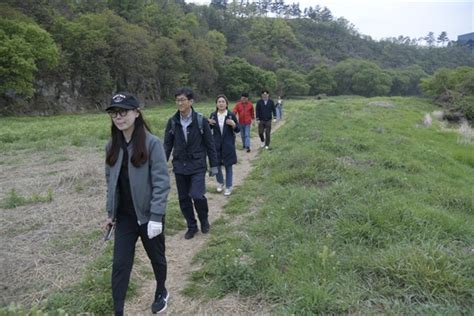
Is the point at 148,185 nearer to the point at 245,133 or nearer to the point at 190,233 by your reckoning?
the point at 190,233

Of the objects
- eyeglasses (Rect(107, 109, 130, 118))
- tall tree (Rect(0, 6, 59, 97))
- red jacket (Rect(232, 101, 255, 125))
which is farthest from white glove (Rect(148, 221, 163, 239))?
tall tree (Rect(0, 6, 59, 97))

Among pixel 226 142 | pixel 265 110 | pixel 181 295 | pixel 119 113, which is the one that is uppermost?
pixel 119 113

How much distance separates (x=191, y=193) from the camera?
194 inches

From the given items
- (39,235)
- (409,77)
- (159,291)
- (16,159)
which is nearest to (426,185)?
(159,291)

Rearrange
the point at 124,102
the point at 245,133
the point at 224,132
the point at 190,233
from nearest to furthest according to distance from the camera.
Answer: the point at 124,102 < the point at 190,233 < the point at 224,132 < the point at 245,133

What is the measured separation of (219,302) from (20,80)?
92.1 feet

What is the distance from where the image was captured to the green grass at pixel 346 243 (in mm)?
3199

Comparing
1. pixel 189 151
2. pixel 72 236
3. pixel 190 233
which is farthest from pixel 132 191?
pixel 72 236

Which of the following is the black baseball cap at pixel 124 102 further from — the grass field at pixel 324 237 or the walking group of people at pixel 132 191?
the grass field at pixel 324 237

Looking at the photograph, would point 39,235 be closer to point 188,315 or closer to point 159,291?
point 159,291

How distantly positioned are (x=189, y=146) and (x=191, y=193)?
671 mm

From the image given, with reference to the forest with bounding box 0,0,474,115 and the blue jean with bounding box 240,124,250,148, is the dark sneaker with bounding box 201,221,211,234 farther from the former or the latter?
the forest with bounding box 0,0,474,115

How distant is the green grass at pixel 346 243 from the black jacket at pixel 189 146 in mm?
1087

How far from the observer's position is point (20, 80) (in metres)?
25.5
